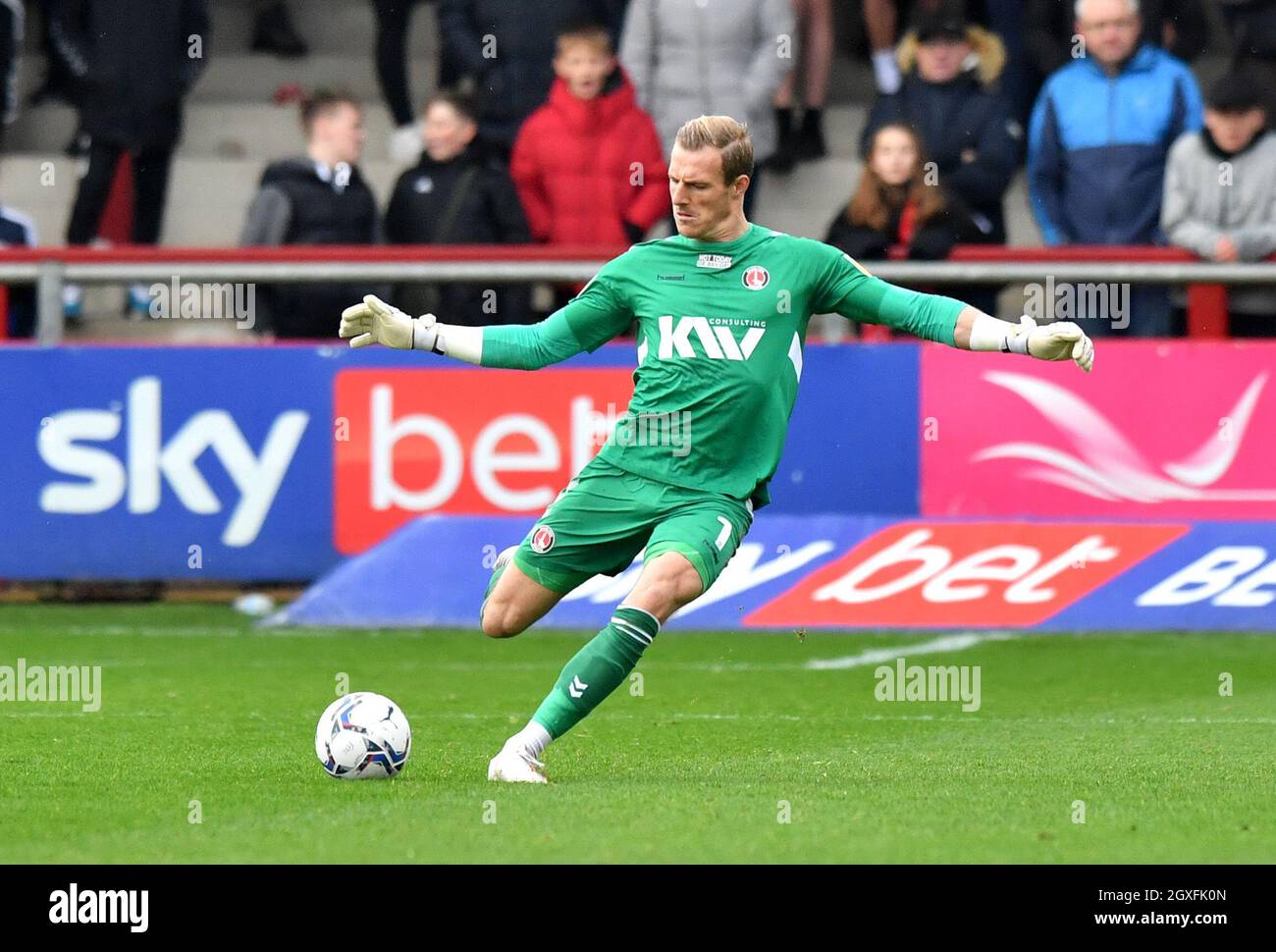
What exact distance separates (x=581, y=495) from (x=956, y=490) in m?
5.47

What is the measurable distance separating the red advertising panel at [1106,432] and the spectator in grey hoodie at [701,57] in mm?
2211

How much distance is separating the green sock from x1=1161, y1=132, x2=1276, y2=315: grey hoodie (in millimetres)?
6844

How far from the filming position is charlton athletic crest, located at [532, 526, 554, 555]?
745 centimetres

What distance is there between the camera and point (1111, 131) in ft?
44.5

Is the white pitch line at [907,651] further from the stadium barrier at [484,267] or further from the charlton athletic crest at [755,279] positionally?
the charlton athletic crest at [755,279]

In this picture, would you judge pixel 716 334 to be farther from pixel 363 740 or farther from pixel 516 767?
pixel 363 740

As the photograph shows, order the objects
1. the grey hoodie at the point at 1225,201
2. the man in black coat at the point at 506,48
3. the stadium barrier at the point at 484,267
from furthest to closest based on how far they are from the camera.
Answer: the man in black coat at the point at 506,48
the grey hoodie at the point at 1225,201
the stadium barrier at the point at 484,267

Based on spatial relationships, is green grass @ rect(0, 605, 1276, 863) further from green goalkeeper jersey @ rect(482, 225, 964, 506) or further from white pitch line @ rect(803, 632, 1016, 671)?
green goalkeeper jersey @ rect(482, 225, 964, 506)

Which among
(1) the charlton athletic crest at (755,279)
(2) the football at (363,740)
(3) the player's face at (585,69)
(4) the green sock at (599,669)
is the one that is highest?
(3) the player's face at (585,69)

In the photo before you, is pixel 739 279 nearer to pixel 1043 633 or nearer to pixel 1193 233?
pixel 1043 633

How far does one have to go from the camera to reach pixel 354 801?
677 centimetres

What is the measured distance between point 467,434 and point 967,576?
107 inches

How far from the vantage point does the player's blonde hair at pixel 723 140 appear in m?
7.21

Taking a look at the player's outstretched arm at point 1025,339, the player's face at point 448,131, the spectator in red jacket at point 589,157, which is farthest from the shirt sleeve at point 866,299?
the player's face at point 448,131
